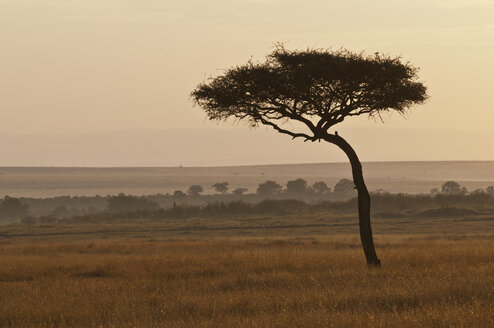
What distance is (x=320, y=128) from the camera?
24.8 metres

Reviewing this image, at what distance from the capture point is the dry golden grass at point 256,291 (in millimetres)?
13773

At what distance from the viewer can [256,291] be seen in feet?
58.7

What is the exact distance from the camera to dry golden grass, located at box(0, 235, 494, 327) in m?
13.8

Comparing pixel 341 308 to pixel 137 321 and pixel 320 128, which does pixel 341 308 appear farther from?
pixel 320 128

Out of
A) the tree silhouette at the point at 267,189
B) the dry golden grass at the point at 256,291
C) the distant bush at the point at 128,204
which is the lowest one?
the dry golden grass at the point at 256,291

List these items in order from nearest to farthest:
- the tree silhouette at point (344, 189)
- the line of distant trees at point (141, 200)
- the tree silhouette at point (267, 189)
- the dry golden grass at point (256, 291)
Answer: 1. the dry golden grass at point (256, 291)
2. the line of distant trees at point (141, 200)
3. the tree silhouette at point (344, 189)
4. the tree silhouette at point (267, 189)

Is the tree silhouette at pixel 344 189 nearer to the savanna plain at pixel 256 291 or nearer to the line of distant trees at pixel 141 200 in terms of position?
the line of distant trees at pixel 141 200

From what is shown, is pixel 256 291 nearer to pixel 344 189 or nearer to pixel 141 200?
pixel 141 200

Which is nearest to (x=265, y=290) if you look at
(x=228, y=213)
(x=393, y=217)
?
(x=393, y=217)

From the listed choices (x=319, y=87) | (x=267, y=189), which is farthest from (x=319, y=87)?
(x=267, y=189)

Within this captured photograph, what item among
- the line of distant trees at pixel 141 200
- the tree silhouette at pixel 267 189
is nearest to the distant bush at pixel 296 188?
the line of distant trees at pixel 141 200

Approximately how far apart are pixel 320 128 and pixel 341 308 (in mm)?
10605

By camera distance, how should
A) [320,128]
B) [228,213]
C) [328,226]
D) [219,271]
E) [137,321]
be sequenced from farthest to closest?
[228,213]
[328,226]
[320,128]
[219,271]
[137,321]

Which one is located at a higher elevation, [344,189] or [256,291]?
[344,189]
